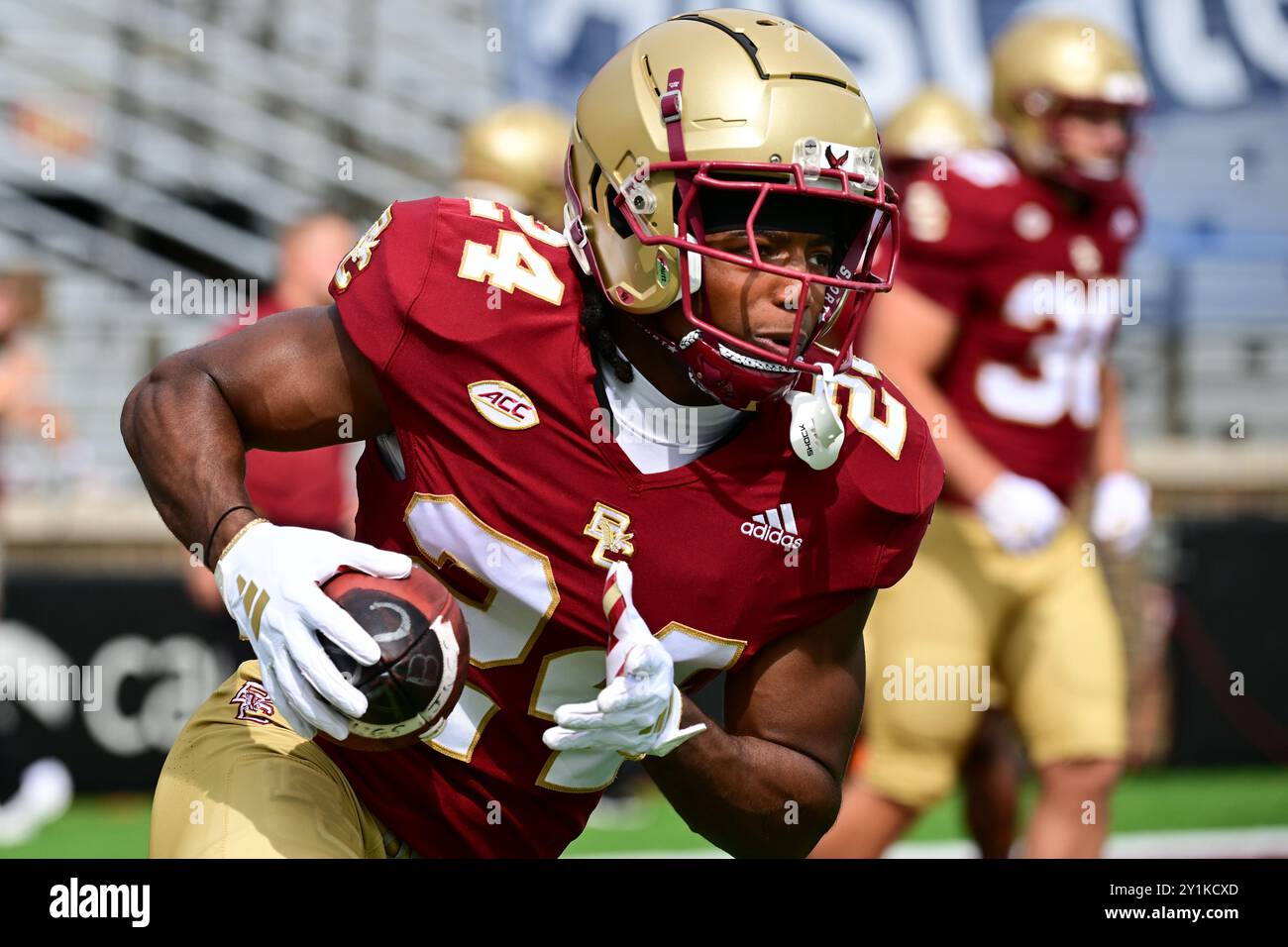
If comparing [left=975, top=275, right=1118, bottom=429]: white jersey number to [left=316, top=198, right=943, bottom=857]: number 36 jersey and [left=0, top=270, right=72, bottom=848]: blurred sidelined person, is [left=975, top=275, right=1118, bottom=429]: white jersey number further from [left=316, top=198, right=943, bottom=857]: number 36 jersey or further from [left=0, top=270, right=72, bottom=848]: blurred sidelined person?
[left=0, top=270, right=72, bottom=848]: blurred sidelined person

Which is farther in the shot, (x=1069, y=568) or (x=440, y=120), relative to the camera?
(x=440, y=120)

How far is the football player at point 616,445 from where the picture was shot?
222cm

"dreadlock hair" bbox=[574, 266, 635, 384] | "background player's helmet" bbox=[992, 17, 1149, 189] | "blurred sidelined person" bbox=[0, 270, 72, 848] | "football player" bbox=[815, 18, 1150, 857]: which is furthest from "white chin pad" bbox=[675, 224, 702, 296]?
"blurred sidelined person" bbox=[0, 270, 72, 848]

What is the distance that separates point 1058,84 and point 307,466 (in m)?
2.30

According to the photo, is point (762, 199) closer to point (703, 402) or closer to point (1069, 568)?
point (703, 402)

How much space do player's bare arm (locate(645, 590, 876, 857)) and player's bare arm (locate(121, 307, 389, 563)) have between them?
2.03 feet

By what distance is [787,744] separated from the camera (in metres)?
2.36

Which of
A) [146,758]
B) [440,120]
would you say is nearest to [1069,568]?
[146,758]

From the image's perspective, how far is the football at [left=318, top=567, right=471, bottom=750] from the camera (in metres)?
1.97

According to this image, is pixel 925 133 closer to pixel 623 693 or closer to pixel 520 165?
pixel 520 165

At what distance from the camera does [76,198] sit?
8.83 m

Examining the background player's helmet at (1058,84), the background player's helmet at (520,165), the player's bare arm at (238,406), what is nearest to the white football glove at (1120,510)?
the background player's helmet at (1058,84)

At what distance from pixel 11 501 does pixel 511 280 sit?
5230 mm

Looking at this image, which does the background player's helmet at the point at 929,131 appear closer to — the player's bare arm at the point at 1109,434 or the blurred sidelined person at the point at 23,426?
the player's bare arm at the point at 1109,434
